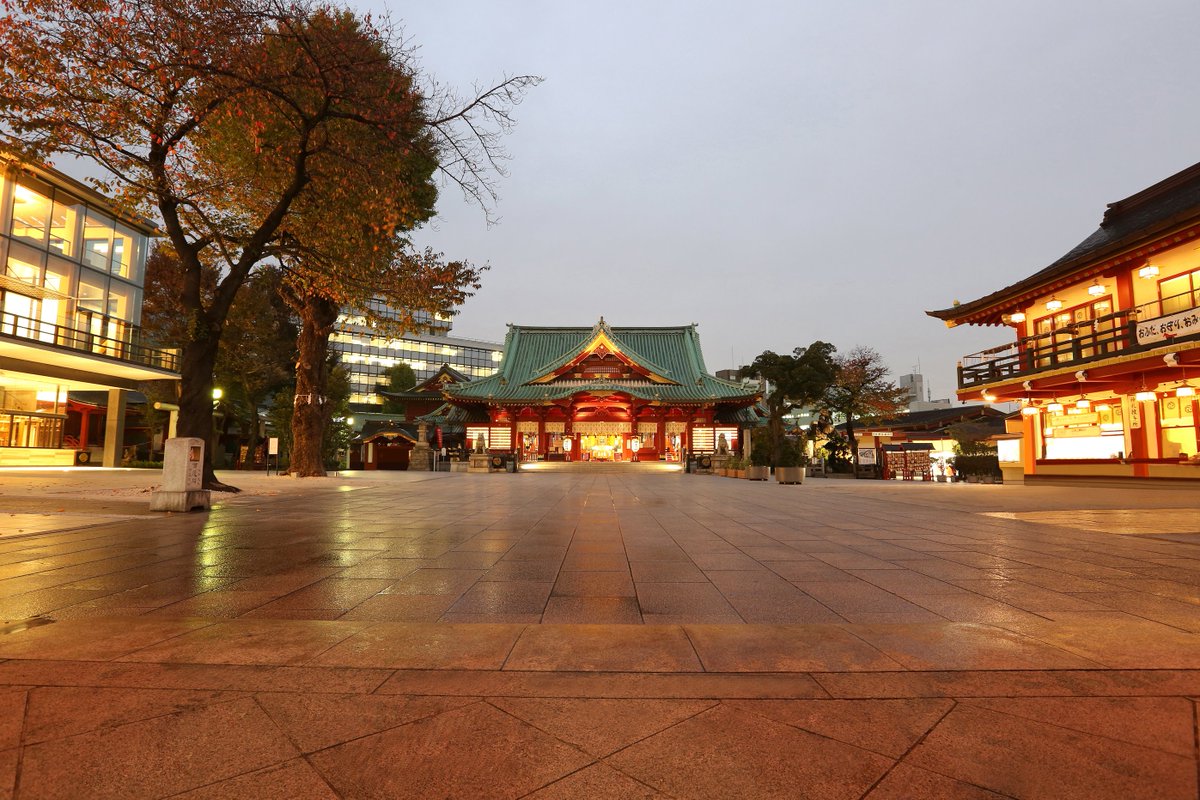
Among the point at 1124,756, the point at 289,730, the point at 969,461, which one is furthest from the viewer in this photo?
the point at 969,461

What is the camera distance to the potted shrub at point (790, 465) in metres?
20.4

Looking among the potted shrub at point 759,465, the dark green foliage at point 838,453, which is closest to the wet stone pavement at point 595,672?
the potted shrub at point 759,465

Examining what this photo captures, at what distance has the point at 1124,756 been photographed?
6.25 feet

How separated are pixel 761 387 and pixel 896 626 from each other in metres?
32.6

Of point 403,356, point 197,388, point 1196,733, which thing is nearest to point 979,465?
point 1196,733

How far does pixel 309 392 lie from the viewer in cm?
1798

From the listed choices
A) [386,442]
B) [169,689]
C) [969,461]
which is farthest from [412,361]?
[169,689]

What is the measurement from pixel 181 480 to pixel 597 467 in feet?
76.4

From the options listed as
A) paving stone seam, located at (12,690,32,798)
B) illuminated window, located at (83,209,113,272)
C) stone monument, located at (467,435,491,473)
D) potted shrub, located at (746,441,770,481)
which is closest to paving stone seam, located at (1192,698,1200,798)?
paving stone seam, located at (12,690,32,798)

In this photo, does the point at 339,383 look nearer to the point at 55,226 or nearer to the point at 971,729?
the point at 55,226

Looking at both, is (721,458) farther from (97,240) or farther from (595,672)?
(97,240)

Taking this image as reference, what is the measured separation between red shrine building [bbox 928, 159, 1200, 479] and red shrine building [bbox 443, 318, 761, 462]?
14.6 meters

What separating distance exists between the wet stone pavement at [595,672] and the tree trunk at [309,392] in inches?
508

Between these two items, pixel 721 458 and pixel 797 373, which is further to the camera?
pixel 797 373
